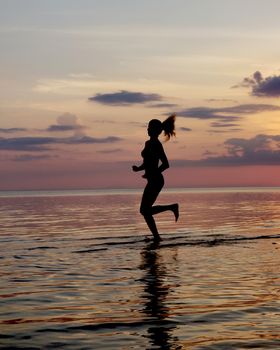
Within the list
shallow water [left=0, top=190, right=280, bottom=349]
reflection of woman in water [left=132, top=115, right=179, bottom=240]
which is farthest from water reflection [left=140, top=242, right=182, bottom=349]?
reflection of woman in water [left=132, top=115, right=179, bottom=240]

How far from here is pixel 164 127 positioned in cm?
1326

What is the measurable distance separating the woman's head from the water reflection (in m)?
4.46

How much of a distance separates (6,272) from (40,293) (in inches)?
74.6

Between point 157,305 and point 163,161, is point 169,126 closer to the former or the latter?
point 163,161

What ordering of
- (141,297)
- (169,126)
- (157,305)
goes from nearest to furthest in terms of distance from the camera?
(157,305)
(141,297)
(169,126)

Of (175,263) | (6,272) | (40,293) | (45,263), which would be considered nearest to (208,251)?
(175,263)

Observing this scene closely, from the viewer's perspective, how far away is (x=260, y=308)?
5609 mm

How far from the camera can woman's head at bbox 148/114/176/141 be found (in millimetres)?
13227

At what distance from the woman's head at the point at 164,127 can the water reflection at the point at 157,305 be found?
446 cm

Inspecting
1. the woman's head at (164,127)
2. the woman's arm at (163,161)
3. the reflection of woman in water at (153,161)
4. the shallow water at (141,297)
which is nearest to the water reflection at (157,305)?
the shallow water at (141,297)

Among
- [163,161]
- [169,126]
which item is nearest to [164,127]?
[169,126]

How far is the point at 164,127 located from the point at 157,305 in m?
7.93

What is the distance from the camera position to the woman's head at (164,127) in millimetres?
13227

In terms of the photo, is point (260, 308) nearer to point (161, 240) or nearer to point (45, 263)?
point (45, 263)
